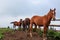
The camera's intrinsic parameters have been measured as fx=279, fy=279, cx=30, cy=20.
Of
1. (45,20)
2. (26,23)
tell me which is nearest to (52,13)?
(45,20)

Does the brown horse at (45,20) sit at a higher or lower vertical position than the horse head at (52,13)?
lower

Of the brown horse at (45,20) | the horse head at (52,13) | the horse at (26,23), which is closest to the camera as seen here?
the horse head at (52,13)

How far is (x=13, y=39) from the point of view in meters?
13.8

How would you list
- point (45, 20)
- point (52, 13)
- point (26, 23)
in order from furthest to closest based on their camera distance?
point (26, 23)
point (45, 20)
point (52, 13)

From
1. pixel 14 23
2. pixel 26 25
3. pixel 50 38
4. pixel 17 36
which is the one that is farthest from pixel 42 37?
pixel 14 23

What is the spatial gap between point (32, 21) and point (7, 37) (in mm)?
1564

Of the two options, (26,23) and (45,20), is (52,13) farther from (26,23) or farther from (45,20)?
(26,23)

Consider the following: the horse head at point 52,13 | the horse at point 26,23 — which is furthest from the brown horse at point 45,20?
the horse at point 26,23

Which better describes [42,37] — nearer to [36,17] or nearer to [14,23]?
[36,17]

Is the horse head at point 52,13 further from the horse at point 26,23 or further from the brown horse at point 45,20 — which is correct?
the horse at point 26,23

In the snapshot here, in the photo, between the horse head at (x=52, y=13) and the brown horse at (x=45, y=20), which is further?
the brown horse at (x=45, y=20)

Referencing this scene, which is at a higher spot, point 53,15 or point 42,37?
point 53,15

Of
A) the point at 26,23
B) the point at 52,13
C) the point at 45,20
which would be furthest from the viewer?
the point at 26,23

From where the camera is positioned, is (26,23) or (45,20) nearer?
(45,20)
